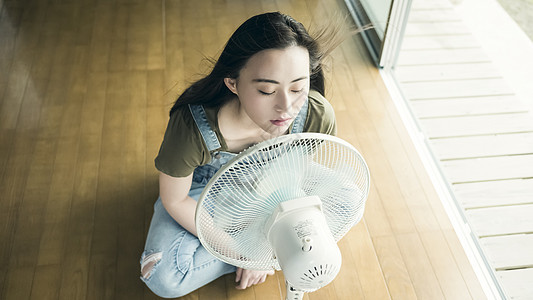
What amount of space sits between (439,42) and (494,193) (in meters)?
0.79

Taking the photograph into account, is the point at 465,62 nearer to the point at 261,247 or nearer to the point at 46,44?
the point at 261,247

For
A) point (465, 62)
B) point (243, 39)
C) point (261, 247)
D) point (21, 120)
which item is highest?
point (243, 39)

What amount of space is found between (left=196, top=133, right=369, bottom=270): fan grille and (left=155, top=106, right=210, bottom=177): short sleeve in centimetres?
27

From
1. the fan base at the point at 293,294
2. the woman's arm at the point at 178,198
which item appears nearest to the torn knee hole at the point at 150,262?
the woman's arm at the point at 178,198

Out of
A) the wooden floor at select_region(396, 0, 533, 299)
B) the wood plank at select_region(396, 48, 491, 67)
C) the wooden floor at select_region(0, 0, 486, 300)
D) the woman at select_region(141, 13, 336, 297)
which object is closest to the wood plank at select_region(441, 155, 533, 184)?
the wooden floor at select_region(396, 0, 533, 299)

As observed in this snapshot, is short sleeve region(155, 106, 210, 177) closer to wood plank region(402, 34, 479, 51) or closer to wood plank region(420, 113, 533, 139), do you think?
wood plank region(420, 113, 533, 139)

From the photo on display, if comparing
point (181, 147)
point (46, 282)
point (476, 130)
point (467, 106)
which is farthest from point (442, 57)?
point (46, 282)

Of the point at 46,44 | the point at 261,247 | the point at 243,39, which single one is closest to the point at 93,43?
the point at 46,44

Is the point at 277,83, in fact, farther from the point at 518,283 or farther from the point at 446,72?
the point at 446,72

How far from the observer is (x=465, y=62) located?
2.06 m

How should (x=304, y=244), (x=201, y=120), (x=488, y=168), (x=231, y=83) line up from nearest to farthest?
(x=304, y=244) < (x=231, y=83) < (x=201, y=120) < (x=488, y=168)

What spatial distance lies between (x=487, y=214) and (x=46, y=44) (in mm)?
1897

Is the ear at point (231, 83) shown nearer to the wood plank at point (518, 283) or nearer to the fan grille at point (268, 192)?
the fan grille at point (268, 192)

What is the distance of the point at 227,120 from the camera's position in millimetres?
1073
